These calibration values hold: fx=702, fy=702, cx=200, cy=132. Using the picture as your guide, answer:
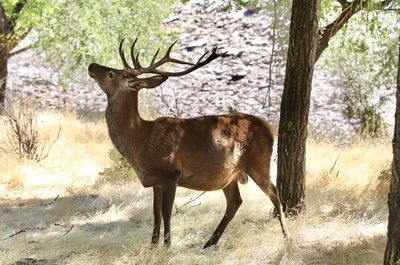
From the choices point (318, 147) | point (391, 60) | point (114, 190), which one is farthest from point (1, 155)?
point (391, 60)

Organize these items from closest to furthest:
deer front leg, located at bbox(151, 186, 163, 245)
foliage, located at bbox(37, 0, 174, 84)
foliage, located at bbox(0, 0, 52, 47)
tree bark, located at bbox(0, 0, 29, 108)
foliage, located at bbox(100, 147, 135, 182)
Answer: deer front leg, located at bbox(151, 186, 163, 245)
foliage, located at bbox(100, 147, 135, 182)
foliage, located at bbox(0, 0, 52, 47)
foliage, located at bbox(37, 0, 174, 84)
tree bark, located at bbox(0, 0, 29, 108)

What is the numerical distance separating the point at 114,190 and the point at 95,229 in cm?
174

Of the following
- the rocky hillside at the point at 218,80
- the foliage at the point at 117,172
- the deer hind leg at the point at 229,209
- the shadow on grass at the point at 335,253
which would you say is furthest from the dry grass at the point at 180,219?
the rocky hillside at the point at 218,80

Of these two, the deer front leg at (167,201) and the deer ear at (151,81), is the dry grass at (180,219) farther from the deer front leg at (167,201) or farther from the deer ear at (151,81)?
the deer ear at (151,81)

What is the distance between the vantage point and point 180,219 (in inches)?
317

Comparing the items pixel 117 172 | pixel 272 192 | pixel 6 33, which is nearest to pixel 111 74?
pixel 272 192

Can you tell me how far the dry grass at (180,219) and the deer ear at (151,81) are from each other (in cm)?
152

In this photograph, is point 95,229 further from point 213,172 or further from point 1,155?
point 1,155

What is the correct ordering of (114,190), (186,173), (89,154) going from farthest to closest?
(89,154) → (114,190) → (186,173)

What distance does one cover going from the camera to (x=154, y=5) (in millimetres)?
17219

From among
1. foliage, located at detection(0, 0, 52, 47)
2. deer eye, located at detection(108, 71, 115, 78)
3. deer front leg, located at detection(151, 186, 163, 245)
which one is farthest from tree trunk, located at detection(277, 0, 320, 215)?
foliage, located at detection(0, 0, 52, 47)

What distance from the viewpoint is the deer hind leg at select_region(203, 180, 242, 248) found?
713 cm

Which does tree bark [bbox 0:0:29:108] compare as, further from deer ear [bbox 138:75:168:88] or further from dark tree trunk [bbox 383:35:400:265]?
dark tree trunk [bbox 383:35:400:265]

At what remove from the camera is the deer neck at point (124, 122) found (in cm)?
666
